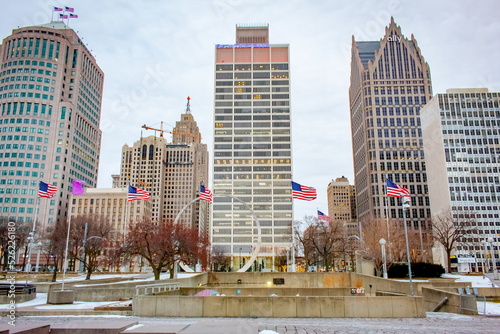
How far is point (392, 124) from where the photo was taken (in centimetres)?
15788

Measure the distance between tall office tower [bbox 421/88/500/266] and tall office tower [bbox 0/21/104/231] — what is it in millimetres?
125919

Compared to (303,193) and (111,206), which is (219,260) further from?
(303,193)

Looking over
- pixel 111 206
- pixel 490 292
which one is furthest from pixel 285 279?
pixel 111 206

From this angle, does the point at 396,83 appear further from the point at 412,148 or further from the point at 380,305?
the point at 380,305

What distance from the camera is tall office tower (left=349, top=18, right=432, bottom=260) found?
150125mm

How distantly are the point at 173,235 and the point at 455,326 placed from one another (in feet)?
122

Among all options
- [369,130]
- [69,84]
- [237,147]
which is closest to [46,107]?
[69,84]

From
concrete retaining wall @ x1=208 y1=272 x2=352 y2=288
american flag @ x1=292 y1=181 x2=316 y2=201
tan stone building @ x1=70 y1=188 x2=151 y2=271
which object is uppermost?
tan stone building @ x1=70 y1=188 x2=151 y2=271

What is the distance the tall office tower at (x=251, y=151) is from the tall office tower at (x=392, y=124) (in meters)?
34.7

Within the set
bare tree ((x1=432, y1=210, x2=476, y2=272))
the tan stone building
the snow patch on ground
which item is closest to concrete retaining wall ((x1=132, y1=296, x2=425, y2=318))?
the snow patch on ground

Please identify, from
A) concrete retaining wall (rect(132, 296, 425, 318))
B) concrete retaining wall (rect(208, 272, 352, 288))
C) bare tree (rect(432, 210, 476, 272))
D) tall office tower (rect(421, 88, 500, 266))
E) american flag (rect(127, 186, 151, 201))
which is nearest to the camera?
concrete retaining wall (rect(132, 296, 425, 318))

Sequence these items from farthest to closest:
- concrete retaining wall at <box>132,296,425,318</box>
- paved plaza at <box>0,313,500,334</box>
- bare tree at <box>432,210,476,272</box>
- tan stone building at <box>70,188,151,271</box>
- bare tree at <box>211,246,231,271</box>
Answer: tan stone building at <box>70,188,151,271</box> < bare tree at <box>211,246,231,271</box> < bare tree at <box>432,210,476,272</box> < concrete retaining wall at <box>132,296,425,318</box> < paved plaza at <box>0,313,500,334</box>

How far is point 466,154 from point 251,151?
239 feet

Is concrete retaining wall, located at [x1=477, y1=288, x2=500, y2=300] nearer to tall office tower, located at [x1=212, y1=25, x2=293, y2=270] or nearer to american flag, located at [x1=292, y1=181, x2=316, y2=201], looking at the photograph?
american flag, located at [x1=292, y1=181, x2=316, y2=201]
